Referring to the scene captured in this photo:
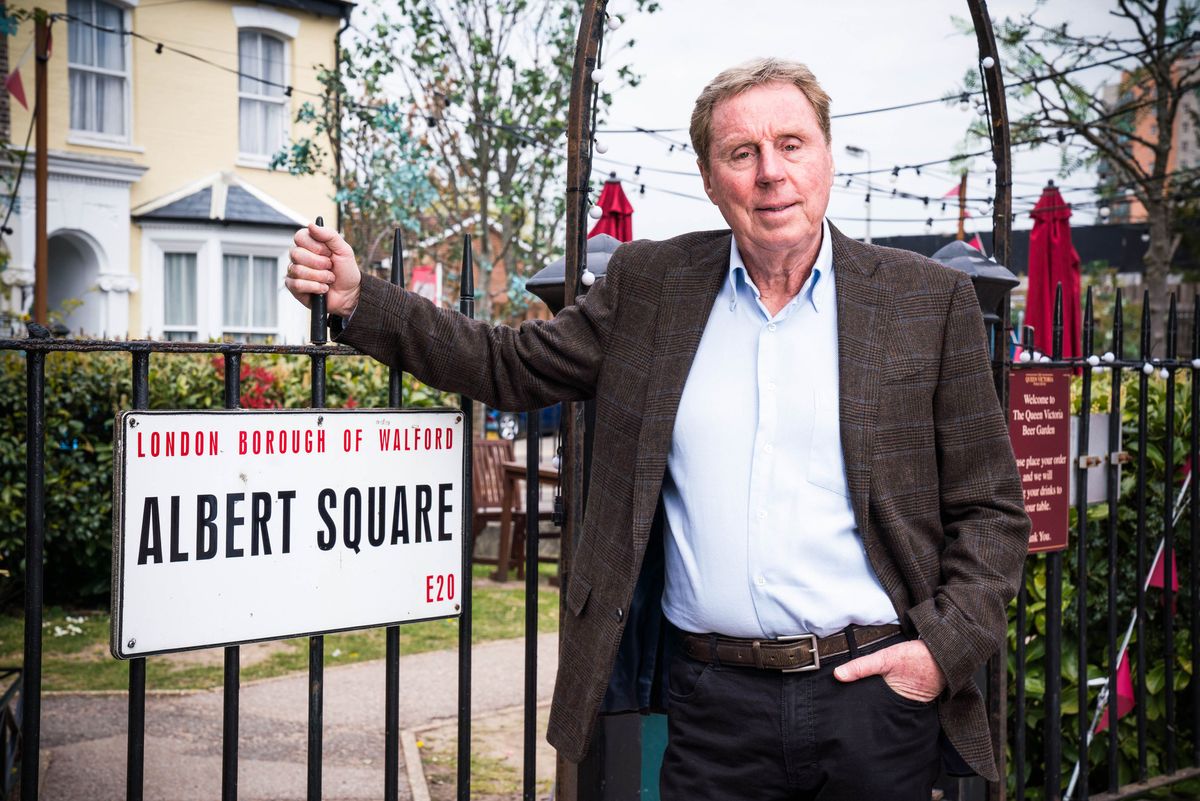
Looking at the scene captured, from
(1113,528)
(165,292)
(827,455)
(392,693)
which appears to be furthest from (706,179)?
(165,292)

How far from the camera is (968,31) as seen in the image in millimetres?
12508

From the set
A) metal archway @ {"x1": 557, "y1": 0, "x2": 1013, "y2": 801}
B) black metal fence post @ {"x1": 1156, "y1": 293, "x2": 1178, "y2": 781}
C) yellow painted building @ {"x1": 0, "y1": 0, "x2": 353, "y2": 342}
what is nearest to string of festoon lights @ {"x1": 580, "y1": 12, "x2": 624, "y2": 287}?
metal archway @ {"x1": 557, "y1": 0, "x2": 1013, "y2": 801}

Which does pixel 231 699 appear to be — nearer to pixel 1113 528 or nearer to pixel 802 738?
pixel 802 738

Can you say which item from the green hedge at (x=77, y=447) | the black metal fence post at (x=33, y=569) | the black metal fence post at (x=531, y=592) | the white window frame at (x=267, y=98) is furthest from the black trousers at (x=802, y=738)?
the white window frame at (x=267, y=98)

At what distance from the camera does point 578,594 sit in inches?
91.5

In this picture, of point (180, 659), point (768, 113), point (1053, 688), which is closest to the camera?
point (768, 113)

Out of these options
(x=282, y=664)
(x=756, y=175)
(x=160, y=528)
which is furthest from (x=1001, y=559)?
(x=282, y=664)

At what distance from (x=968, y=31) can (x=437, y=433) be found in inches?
468

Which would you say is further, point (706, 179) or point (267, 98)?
point (267, 98)

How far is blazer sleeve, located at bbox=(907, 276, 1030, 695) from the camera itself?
2.10 meters

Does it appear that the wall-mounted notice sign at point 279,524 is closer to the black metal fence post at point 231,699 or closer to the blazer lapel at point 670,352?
the black metal fence post at point 231,699

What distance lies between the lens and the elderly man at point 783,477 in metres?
2.08

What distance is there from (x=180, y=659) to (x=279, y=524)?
4890mm

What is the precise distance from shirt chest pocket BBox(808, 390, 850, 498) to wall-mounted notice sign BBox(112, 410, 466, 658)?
2.90 feet
